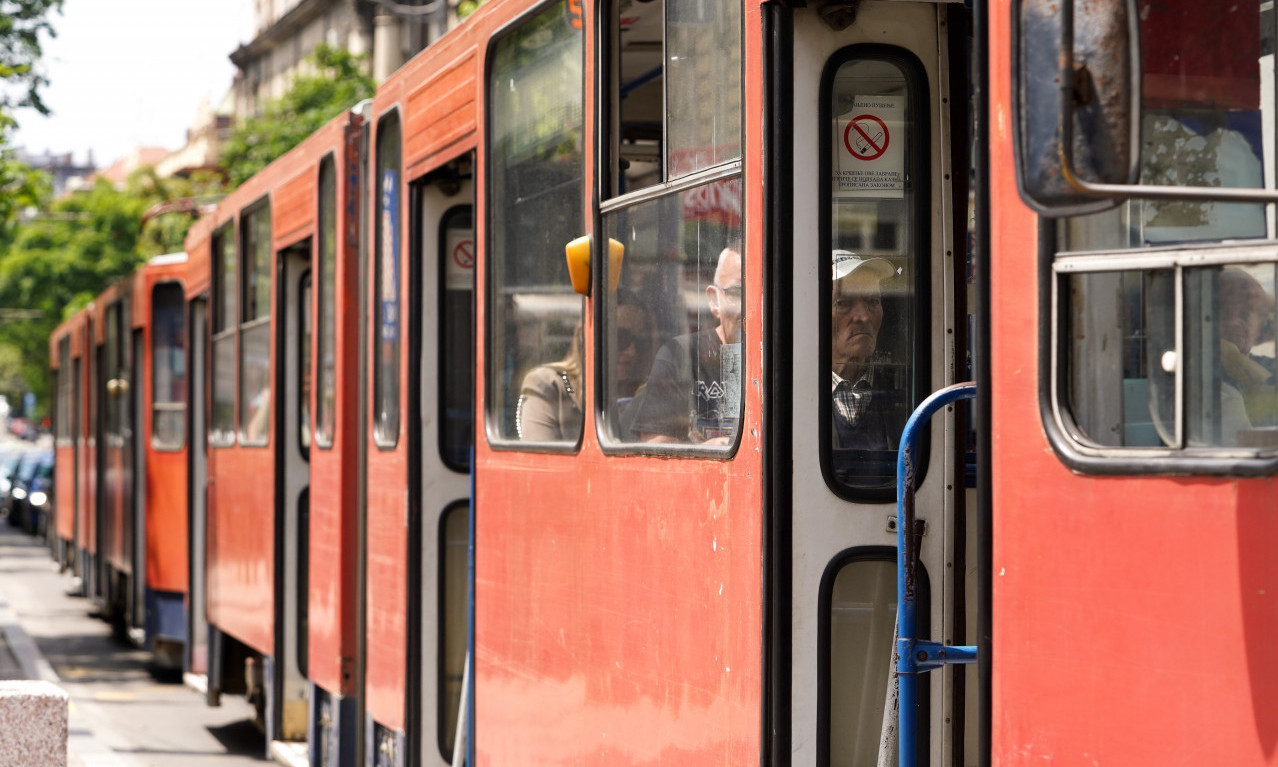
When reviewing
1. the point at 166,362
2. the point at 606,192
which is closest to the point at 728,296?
the point at 606,192

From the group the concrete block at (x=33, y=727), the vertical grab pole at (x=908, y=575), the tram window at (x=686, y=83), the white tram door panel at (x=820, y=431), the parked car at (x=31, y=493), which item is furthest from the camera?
the parked car at (x=31, y=493)

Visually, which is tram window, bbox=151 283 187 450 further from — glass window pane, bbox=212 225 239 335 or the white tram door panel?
the white tram door panel

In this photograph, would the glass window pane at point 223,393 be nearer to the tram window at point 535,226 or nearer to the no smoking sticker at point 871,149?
the tram window at point 535,226

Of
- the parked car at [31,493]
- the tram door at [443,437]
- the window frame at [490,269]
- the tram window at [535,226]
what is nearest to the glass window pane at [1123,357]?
the tram window at [535,226]

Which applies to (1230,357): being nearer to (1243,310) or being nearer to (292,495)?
→ (1243,310)

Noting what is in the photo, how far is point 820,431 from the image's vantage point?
3.24m

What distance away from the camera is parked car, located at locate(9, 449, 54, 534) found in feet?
115

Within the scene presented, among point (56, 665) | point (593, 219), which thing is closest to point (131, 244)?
point (56, 665)

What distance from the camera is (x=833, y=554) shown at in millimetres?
3240

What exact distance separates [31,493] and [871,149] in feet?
115

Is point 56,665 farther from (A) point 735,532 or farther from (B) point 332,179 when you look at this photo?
(A) point 735,532

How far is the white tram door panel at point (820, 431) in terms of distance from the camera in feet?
10.6

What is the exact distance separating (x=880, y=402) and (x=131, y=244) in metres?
52.2

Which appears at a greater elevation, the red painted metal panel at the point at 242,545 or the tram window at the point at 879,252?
the tram window at the point at 879,252
